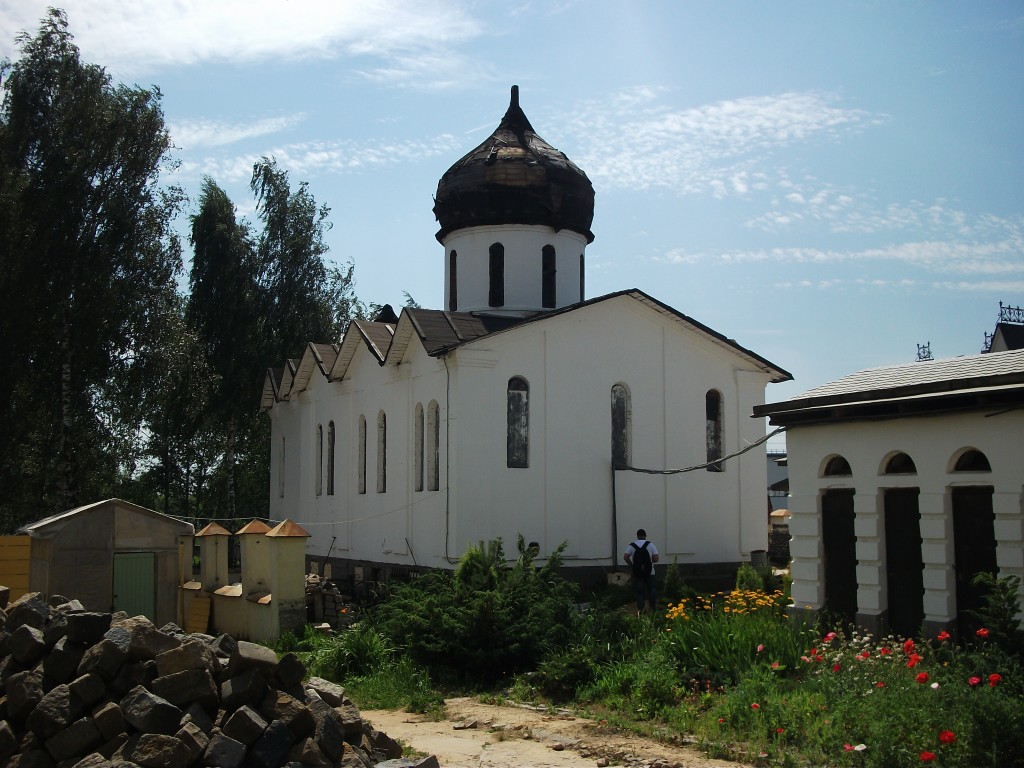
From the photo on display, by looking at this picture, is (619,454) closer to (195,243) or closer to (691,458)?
(691,458)

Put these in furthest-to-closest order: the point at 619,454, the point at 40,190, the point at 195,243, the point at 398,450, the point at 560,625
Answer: the point at 195,243 → the point at 40,190 → the point at 398,450 → the point at 619,454 → the point at 560,625

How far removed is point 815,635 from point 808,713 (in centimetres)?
251

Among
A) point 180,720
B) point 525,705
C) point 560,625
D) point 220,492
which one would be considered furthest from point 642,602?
point 220,492

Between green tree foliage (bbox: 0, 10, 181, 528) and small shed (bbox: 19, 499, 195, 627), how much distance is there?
14.1 meters

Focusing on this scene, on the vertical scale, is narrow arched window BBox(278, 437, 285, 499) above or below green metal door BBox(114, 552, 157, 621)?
A: above

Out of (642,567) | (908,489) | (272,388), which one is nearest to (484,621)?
(642,567)

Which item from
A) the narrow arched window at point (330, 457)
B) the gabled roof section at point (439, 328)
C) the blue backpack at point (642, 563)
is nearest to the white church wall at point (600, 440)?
the gabled roof section at point (439, 328)

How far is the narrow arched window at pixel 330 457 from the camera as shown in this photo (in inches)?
1096

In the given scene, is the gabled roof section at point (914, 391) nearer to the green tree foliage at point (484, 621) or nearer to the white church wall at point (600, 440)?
the green tree foliage at point (484, 621)

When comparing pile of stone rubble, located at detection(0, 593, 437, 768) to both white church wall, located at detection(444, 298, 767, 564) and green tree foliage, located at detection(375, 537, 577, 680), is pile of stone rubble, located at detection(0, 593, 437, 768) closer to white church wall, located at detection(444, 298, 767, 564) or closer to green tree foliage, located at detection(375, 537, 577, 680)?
green tree foliage, located at detection(375, 537, 577, 680)

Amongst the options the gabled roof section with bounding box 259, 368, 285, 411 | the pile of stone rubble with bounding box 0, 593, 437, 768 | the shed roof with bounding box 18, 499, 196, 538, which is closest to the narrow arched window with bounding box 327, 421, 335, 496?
the gabled roof section with bounding box 259, 368, 285, 411

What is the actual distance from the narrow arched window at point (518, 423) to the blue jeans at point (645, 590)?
350 centimetres

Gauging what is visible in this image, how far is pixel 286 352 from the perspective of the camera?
3819 centimetres

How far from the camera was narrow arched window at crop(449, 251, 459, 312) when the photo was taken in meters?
25.2
